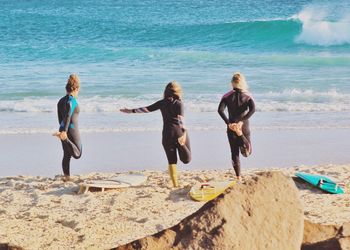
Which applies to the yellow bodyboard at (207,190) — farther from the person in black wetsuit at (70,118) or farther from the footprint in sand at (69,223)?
the person in black wetsuit at (70,118)

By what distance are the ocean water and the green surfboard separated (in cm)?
513

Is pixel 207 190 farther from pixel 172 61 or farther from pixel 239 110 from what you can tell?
pixel 172 61

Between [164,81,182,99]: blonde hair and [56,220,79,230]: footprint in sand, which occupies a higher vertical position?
[164,81,182,99]: blonde hair

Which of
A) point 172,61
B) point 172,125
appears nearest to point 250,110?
point 172,125

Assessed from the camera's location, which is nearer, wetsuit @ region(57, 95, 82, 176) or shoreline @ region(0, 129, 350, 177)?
wetsuit @ region(57, 95, 82, 176)

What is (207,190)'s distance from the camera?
905cm

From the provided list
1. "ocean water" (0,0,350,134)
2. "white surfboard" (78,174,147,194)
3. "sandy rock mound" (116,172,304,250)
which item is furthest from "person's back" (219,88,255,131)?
"sandy rock mound" (116,172,304,250)

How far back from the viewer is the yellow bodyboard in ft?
28.9

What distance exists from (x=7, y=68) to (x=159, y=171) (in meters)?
15.9

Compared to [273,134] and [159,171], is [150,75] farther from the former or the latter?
[159,171]

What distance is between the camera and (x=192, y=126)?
49.1 ft

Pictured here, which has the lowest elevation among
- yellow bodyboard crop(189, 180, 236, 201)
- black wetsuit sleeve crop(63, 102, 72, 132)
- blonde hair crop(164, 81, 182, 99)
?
yellow bodyboard crop(189, 180, 236, 201)

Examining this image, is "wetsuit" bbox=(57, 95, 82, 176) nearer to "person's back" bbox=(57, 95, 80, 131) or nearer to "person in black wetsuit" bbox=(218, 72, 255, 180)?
"person's back" bbox=(57, 95, 80, 131)

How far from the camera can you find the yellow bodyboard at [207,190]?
347 inches
